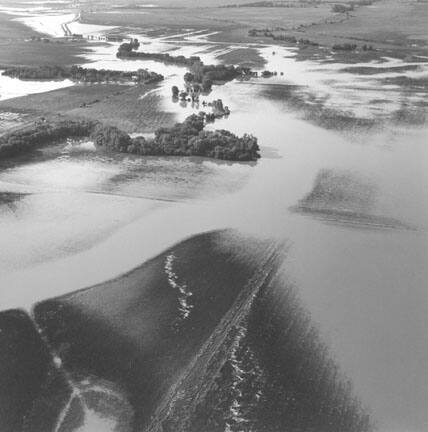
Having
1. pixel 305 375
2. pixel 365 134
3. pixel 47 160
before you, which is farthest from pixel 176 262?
pixel 365 134

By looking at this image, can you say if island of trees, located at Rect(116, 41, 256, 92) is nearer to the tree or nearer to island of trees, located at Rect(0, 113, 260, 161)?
the tree

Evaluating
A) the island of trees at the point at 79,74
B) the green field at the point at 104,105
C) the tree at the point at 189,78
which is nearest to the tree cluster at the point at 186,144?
the green field at the point at 104,105

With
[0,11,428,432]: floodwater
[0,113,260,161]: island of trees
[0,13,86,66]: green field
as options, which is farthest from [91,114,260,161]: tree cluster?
[0,13,86,66]: green field

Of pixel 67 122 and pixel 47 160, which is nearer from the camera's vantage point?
pixel 47 160

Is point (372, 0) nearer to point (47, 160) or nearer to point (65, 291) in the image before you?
point (47, 160)

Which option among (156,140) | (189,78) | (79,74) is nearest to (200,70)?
(189,78)

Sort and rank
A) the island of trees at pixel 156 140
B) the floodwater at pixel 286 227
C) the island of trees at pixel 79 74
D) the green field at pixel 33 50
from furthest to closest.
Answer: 1. the green field at pixel 33 50
2. the island of trees at pixel 79 74
3. the island of trees at pixel 156 140
4. the floodwater at pixel 286 227

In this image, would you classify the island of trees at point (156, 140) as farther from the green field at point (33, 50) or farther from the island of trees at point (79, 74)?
the green field at point (33, 50)
